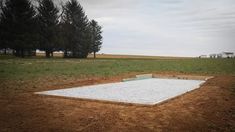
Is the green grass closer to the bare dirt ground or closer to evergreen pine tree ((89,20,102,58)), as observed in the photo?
the bare dirt ground

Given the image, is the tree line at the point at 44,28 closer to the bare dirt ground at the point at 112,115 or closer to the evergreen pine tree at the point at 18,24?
the evergreen pine tree at the point at 18,24

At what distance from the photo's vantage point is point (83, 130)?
4.93 metres

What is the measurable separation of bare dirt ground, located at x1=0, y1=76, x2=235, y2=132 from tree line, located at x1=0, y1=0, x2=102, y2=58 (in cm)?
3102

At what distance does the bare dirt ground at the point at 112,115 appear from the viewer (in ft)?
16.9

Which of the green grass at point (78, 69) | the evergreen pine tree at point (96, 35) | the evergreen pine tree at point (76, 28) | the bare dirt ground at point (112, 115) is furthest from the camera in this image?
the evergreen pine tree at point (96, 35)

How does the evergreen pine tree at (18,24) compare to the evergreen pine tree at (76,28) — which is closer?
the evergreen pine tree at (18,24)

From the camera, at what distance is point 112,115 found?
19.6 ft

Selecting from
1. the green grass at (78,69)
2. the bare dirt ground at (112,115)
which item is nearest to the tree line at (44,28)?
the green grass at (78,69)

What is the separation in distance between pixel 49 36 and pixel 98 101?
116 feet

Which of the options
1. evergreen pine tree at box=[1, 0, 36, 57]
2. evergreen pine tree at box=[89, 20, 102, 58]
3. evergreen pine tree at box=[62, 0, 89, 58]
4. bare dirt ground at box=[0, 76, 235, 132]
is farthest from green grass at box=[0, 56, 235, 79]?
evergreen pine tree at box=[89, 20, 102, 58]

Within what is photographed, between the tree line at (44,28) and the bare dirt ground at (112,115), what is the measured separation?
102ft

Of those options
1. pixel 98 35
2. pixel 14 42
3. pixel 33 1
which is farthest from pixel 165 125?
pixel 98 35

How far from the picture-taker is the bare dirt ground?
5.14 metres

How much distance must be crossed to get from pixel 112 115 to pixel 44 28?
122ft
